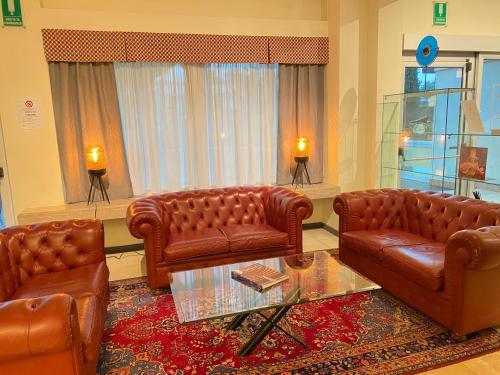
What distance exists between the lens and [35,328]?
5.13 ft

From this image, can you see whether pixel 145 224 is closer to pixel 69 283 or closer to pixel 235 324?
pixel 69 283

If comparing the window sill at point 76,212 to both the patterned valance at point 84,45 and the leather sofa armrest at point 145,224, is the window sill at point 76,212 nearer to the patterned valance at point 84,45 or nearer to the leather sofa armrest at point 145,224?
the leather sofa armrest at point 145,224

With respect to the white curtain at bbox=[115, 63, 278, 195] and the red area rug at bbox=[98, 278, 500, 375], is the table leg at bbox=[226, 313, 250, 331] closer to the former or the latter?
the red area rug at bbox=[98, 278, 500, 375]

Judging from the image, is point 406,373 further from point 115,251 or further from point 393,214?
point 115,251

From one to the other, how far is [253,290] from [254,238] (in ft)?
3.78

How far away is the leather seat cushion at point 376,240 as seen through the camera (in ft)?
10.3

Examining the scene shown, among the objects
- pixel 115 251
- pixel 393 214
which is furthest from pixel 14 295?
pixel 393 214

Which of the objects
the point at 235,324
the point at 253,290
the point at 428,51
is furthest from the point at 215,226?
the point at 428,51

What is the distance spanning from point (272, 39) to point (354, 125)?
1.50 metres

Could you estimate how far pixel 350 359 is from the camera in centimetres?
235

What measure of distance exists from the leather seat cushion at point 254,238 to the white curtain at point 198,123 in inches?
50.1

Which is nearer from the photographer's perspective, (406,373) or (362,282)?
(406,373)

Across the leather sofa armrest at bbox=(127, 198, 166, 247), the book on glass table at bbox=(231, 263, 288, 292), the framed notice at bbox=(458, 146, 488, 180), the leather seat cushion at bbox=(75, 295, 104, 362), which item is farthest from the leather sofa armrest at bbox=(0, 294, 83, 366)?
the framed notice at bbox=(458, 146, 488, 180)

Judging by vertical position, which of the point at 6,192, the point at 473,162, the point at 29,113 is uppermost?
the point at 29,113
